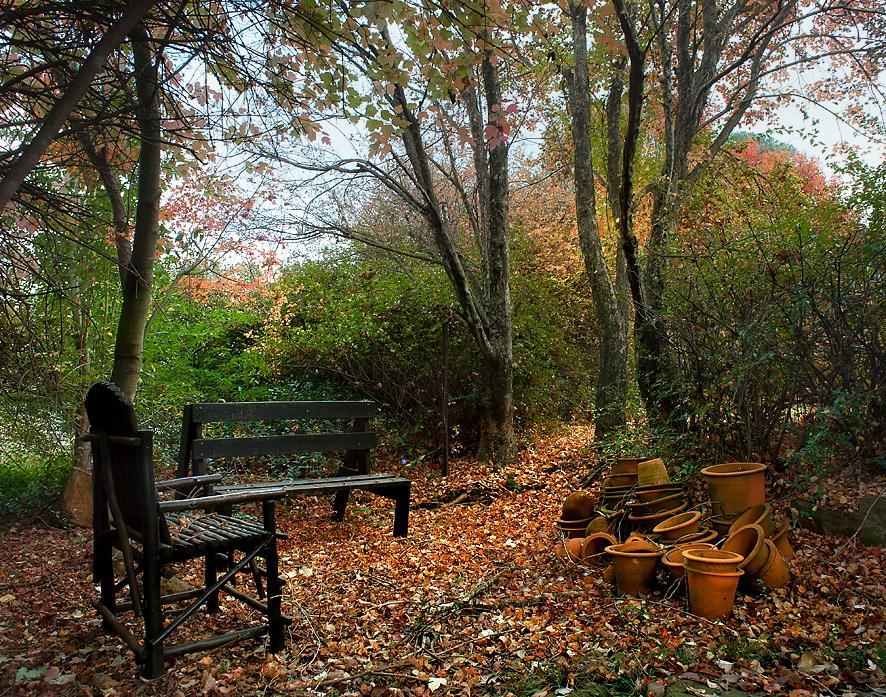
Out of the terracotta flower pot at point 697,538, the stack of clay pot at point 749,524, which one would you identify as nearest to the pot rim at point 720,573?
the stack of clay pot at point 749,524

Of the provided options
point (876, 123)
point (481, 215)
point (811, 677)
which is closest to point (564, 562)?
point (811, 677)

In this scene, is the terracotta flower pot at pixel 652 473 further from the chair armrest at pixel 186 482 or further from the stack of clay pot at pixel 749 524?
the chair armrest at pixel 186 482

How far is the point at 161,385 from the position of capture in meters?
7.48

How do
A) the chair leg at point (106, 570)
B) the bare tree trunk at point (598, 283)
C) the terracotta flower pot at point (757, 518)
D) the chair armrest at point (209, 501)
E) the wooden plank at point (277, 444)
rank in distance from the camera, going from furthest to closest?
the bare tree trunk at point (598, 283) → the wooden plank at point (277, 444) → the terracotta flower pot at point (757, 518) → the chair leg at point (106, 570) → the chair armrest at point (209, 501)

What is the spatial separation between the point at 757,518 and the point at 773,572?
47cm

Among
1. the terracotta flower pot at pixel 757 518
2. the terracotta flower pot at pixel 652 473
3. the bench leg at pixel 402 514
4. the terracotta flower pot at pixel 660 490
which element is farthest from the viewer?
the bench leg at pixel 402 514

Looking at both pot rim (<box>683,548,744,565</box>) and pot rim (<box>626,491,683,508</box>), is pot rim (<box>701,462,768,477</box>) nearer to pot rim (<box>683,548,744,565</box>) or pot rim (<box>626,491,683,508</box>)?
A: pot rim (<box>626,491,683,508</box>)

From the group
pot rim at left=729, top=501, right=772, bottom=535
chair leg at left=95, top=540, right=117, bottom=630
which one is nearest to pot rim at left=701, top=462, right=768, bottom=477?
Result: pot rim at left=729, top=501, right=772, bottom=535

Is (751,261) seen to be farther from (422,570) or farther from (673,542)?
(422,570)

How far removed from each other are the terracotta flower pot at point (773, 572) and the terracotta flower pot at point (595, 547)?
3.20ft

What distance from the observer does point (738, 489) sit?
4.09 meters

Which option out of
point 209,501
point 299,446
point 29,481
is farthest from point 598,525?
point 29,481

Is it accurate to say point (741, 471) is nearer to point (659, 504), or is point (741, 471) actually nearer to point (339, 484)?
point (659, 504)

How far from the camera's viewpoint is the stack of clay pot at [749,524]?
354 centimetres
